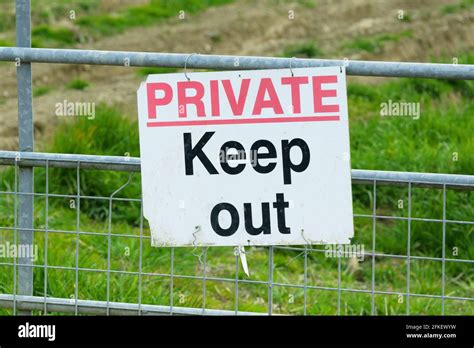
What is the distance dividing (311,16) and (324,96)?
9752 millimetres

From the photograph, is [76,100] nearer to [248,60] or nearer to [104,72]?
[104,72]

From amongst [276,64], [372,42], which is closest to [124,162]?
[276,64]

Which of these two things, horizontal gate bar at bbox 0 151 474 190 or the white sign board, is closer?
the white sign board

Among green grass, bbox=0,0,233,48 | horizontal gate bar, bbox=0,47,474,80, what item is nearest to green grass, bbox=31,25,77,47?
green grass, bbox=0,0,233,48

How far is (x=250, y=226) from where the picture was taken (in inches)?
162

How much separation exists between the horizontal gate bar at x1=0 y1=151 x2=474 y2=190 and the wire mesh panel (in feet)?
0.04

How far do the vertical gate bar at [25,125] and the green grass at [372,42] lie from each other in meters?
7.40

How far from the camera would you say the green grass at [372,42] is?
38.2 feet

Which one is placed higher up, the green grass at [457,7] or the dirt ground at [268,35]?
the green grass at [457,7]

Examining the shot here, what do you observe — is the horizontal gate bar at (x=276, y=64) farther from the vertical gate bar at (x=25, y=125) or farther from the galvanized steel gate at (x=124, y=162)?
the vertical gate bar at (x=25, y=125)

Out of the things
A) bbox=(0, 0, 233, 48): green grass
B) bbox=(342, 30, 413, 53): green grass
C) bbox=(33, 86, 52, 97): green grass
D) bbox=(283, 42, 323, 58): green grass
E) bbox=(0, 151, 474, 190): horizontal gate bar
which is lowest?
bbox=(0, 151, 474, 190): horizontal gate bar

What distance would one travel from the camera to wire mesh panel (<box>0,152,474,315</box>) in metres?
5.16

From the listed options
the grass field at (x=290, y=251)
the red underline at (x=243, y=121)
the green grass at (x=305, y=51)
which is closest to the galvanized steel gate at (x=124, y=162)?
the red underline at (x=243, y=121)

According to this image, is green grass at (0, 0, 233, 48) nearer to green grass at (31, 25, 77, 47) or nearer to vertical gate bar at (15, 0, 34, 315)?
green grass at (31, 25, 77, 47)
